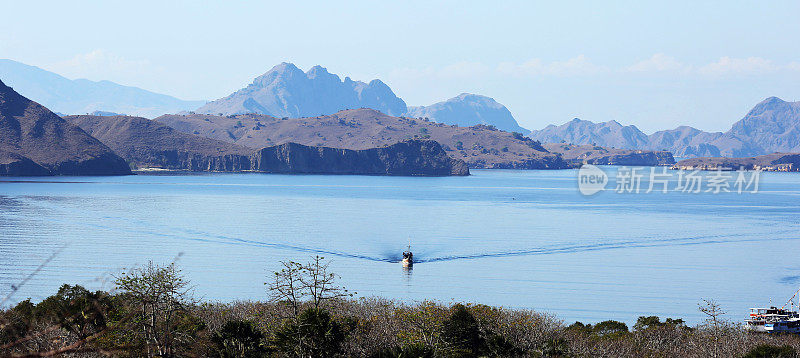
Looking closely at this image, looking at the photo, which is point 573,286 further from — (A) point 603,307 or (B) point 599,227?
(B) point 599,227

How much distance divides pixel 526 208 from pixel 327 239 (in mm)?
79567

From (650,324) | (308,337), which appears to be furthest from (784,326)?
(308,337)

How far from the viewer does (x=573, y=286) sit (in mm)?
79750

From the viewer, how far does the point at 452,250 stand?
10525 cm

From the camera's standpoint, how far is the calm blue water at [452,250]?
7631cm

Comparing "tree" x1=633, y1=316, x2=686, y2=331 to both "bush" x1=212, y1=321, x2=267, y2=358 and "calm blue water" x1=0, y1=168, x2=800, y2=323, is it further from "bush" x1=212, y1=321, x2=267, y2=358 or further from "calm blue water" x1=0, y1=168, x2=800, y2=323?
"bush" x1=212, y1=321, x2=267, y2=358

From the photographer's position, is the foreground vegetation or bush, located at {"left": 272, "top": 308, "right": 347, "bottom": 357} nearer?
the foreground vegetation

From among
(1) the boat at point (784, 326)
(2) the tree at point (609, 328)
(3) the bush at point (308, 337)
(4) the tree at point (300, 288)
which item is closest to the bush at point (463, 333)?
(4) the tree at point (300, 288)

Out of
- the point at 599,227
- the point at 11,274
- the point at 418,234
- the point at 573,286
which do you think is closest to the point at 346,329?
the point at 573,286

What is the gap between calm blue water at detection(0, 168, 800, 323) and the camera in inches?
3004

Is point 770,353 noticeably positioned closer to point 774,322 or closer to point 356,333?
A: point 774,322

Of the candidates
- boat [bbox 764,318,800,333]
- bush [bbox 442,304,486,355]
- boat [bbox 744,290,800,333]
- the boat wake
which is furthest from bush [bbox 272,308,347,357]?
the boat wake

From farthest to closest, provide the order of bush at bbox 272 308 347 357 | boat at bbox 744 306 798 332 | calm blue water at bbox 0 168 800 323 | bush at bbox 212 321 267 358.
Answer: calm blue water at bbox 0 168 800 323, boat at bbox 744 306 798 332, bush at bbox 212 321 267 358, bush at bbox 272 308 347 357

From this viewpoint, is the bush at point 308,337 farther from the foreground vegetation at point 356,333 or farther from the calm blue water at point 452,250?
the calm blue water at point 452,250
